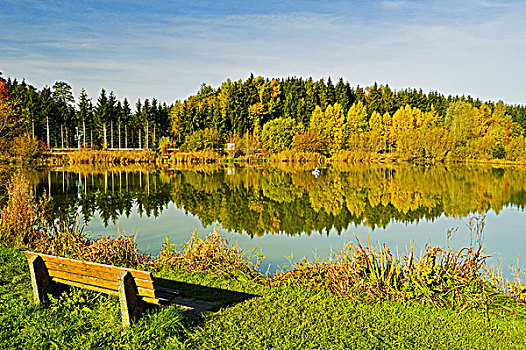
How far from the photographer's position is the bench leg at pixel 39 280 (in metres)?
5.03

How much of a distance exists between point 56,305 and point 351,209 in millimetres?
13972

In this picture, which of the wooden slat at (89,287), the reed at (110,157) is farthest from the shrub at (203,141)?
the wooden slat at (89,287)

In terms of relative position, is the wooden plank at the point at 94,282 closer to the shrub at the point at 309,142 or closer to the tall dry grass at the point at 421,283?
the tall dry grass at the point at 421,283

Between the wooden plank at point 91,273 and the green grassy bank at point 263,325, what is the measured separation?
49 centimetres

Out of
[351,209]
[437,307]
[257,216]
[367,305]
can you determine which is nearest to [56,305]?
[367,305]

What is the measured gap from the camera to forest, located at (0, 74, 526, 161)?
58.4 metres

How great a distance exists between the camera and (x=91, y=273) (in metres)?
4.67

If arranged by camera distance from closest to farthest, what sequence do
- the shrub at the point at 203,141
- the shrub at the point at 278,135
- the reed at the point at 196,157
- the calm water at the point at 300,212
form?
the calm water at the point at 300,212 < the reed at the point at 196,157 < the shrub at the point at 203,141 < the shrub at the point at 278,135

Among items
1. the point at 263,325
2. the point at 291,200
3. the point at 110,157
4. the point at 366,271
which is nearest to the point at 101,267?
the point at 263,325

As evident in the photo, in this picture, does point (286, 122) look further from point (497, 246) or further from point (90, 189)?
point (497, 246)

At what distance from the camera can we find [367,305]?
221 inches

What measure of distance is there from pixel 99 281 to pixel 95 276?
0.08m

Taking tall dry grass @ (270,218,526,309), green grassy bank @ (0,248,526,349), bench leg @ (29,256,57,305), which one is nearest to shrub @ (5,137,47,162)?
green grassy bank @ (0,248,526,349)

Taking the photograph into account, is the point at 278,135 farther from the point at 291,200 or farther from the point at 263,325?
the point at 263,325
